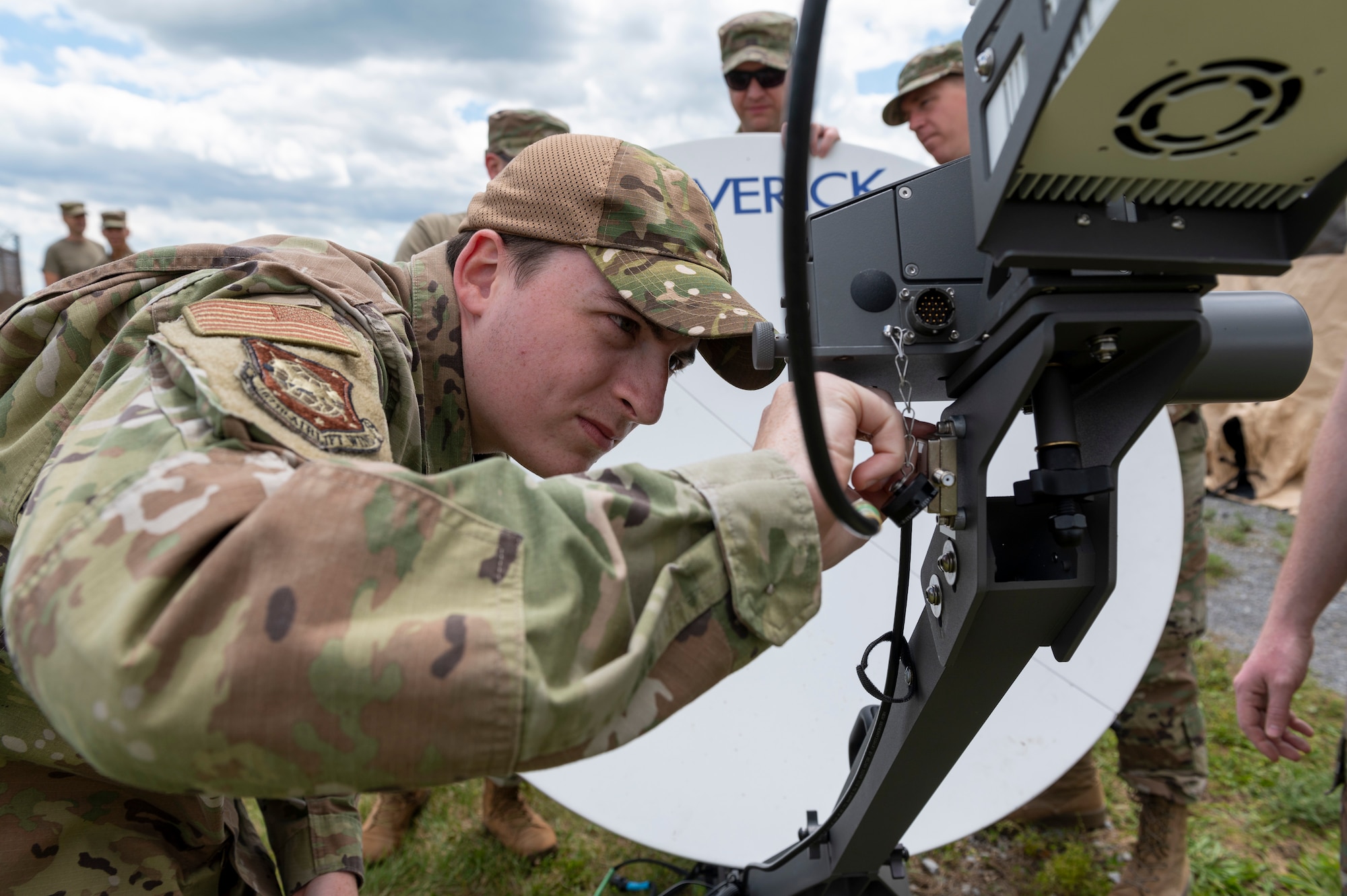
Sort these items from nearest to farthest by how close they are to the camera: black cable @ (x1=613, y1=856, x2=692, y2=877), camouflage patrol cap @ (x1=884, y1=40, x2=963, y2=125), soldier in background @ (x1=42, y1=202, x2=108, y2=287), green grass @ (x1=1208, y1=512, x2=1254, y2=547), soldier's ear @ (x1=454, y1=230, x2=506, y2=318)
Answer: soldier's ear @ (x1=454, y1=230, x2=506, y2=318), black cable @ (x1=613, y1=856, x2=692, y2=877), camouflage patrol cap @ (x1=884, y1=40, x2=963, y2=125), green grass @ (x1=1208, y1=512, x2=1254, y2=547), soldier in background @ (x1=42, y1=202, x2=108, y2=287)

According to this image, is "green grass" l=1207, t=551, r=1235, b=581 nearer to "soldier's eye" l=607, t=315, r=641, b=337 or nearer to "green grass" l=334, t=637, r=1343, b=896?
"green grass" l=334, t=637, r=1343, b=896

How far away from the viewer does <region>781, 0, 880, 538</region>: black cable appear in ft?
2.04

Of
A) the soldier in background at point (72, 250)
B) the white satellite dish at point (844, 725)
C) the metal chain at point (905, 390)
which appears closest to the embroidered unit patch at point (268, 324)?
the metal chain at point (905, 390)

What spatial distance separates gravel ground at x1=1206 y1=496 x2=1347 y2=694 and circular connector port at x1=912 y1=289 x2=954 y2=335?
398cm

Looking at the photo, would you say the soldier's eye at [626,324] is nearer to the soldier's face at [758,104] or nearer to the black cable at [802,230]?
the black cable at [802,230]

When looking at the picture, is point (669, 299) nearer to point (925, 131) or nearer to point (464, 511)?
point (464, 511)

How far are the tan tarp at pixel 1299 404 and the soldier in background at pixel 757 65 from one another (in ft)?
14.4

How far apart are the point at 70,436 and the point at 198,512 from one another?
23 cm

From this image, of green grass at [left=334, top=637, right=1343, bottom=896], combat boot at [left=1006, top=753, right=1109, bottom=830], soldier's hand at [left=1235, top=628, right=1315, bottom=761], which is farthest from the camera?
combat boot at [left=1006, top=753, right=1109, bottom=830]

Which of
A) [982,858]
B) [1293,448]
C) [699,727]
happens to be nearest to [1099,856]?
[982,858]

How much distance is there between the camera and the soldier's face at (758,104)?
3959 mm

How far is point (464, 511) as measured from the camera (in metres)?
0.71

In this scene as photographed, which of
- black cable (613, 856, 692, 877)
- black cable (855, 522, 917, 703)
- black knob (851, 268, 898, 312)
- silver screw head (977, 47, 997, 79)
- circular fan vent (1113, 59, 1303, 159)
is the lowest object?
black cable (613, 856, 692, 877)

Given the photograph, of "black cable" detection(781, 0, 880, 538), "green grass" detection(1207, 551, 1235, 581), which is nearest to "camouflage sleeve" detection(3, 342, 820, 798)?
"black cable" detection(781, 0, 880, 538)
